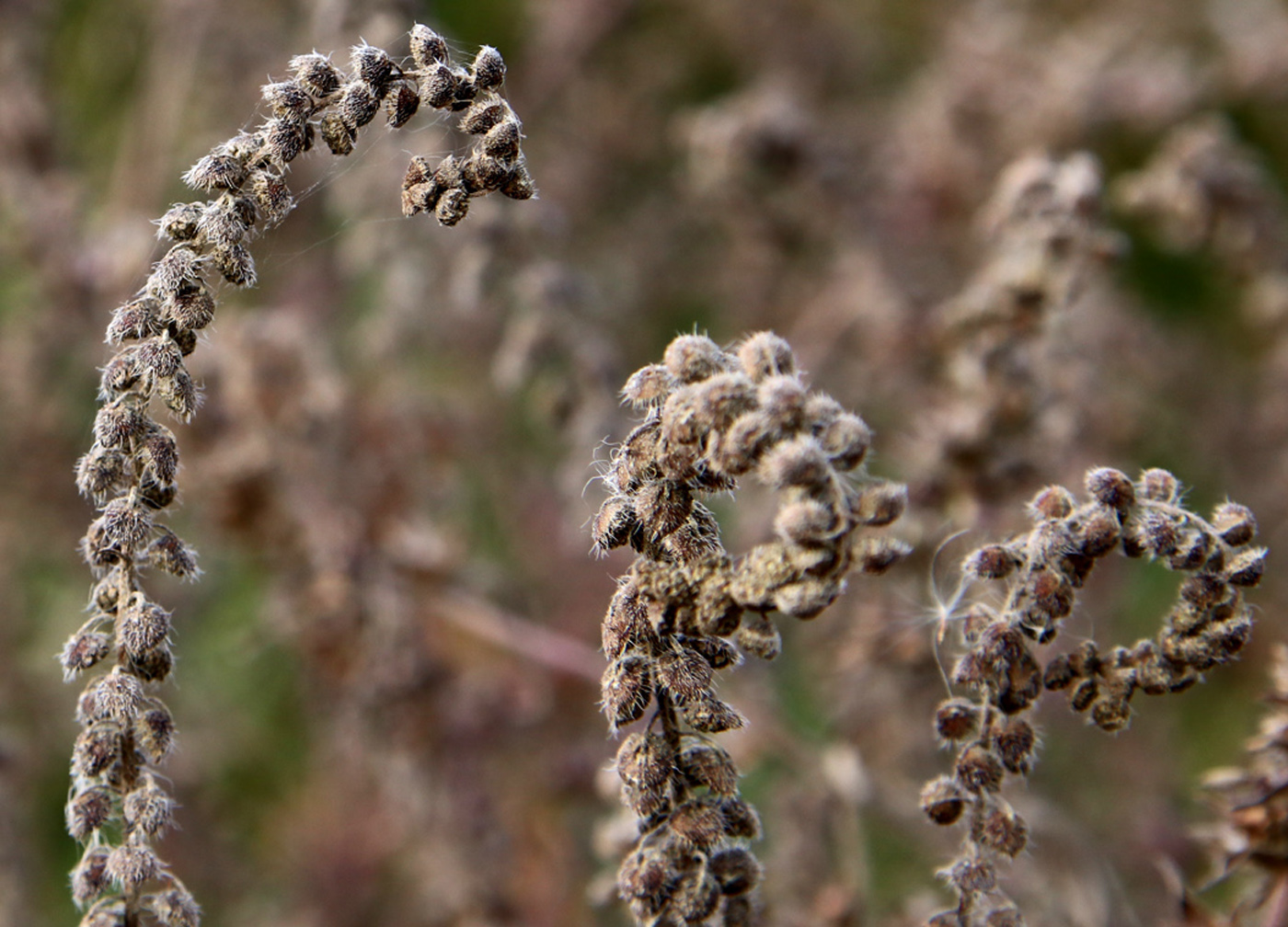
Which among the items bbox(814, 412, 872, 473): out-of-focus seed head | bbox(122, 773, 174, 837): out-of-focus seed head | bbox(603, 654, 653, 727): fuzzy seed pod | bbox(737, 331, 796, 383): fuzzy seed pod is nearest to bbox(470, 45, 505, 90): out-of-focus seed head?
bbox(737, 331, 796, 383): fuzzy seed pod

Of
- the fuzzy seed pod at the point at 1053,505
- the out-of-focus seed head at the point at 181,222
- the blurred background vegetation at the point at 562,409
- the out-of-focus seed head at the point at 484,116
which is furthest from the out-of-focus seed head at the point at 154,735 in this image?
the fuzzy seed pod at the point at 1053,505

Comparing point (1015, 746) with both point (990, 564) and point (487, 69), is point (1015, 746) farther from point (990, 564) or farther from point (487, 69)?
point (487, 69)

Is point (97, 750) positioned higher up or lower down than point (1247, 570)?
lower down

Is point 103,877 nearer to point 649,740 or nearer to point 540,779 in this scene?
point 649,740

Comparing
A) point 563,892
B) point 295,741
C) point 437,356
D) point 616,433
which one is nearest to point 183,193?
point 437,356

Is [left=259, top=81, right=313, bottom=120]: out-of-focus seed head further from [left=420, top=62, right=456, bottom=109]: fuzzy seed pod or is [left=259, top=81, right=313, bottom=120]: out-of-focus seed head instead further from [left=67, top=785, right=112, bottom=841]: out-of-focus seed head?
[left=67, top=785, right=112, bottom=841]: out-of-focus seed head

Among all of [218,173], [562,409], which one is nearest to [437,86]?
[218,173]

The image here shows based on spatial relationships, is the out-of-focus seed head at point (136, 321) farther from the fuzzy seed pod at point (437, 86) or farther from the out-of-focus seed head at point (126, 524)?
the fuzzy seed pod at point (437, 86)

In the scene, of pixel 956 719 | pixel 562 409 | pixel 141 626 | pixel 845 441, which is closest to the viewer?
pixel 845 441
